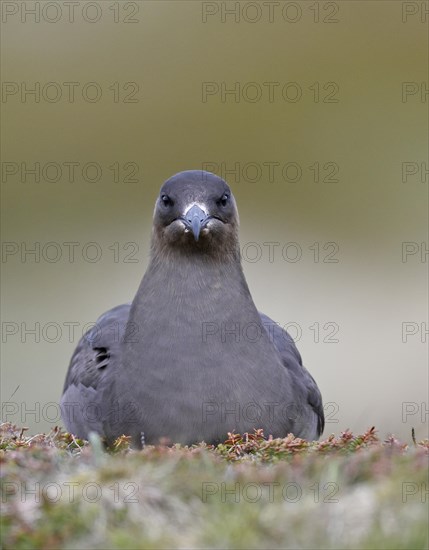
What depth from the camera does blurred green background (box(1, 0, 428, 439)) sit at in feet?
40.0

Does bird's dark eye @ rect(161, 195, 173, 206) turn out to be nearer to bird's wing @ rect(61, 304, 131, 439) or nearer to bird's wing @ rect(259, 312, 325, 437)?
bird's wing @ rect(61, 304, 131, 439)

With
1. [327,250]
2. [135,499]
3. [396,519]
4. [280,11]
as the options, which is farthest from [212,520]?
[280,11]

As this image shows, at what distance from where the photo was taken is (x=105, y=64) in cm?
1535

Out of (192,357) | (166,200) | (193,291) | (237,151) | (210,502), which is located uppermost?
(237,151)

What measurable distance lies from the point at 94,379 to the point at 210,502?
300cm

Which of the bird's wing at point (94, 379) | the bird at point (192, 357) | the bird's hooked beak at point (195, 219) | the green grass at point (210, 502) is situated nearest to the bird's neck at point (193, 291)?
the bird at point (192, 357)

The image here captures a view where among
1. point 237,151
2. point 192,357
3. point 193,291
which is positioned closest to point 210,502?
point 192,357

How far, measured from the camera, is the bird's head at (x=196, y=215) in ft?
19.7

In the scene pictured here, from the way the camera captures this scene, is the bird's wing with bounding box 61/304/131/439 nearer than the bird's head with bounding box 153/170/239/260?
Yes

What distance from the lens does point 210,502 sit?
327 cm

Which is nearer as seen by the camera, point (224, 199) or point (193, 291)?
point (193, 291)

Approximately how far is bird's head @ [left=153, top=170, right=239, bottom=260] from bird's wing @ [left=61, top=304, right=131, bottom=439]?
28.0 inches
